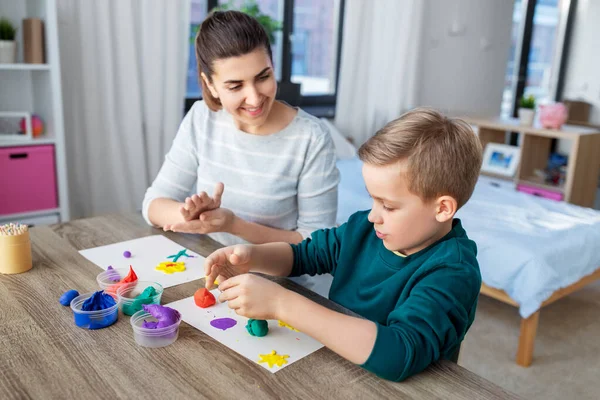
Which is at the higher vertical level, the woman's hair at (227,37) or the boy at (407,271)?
the woman's hair at (227,37)

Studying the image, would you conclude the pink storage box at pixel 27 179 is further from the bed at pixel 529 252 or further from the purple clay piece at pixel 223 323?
the purple clay piece at pixel 223 323

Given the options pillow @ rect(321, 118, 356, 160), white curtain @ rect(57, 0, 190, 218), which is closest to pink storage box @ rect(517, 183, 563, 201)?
pillow @ rect(321, 118, 356, 160)

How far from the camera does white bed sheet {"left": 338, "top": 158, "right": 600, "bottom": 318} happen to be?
2.04 m

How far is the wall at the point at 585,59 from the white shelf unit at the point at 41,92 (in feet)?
13.4

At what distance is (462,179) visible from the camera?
90cm

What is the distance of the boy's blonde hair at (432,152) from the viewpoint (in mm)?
870

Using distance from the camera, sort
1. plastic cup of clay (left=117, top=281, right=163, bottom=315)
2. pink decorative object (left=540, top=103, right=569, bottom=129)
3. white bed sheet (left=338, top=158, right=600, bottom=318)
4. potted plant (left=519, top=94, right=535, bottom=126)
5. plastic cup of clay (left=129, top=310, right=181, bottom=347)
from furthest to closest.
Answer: potted plant (left=519, top=94, right=535, bottom=126) < pink decorative object (left=540, top=103, right=569, bottom=129) < white bed sheet (left=338, top=158, right=600, bottom=318) < plastic cup of clay (left=117, top=281, right=163, bottom=315) < plastic cup of clay (left=129, top=310, right=181, bottom=347)

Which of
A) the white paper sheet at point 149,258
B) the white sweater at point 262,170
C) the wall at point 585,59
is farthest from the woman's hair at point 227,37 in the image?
the wall at point 585,59

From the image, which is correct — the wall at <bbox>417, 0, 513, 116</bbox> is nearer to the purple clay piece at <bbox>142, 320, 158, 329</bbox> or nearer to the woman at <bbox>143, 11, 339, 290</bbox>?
the woman at <bbox>143, 11, 339, 290</bbox>

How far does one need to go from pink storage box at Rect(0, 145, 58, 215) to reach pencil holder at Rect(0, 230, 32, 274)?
4.54 feet

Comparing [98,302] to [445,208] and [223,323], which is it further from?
[445,208]

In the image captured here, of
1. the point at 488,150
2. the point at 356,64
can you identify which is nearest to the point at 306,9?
the point at 356,64

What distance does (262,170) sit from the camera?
54.7 inches

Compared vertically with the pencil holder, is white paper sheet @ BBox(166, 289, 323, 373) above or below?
below
